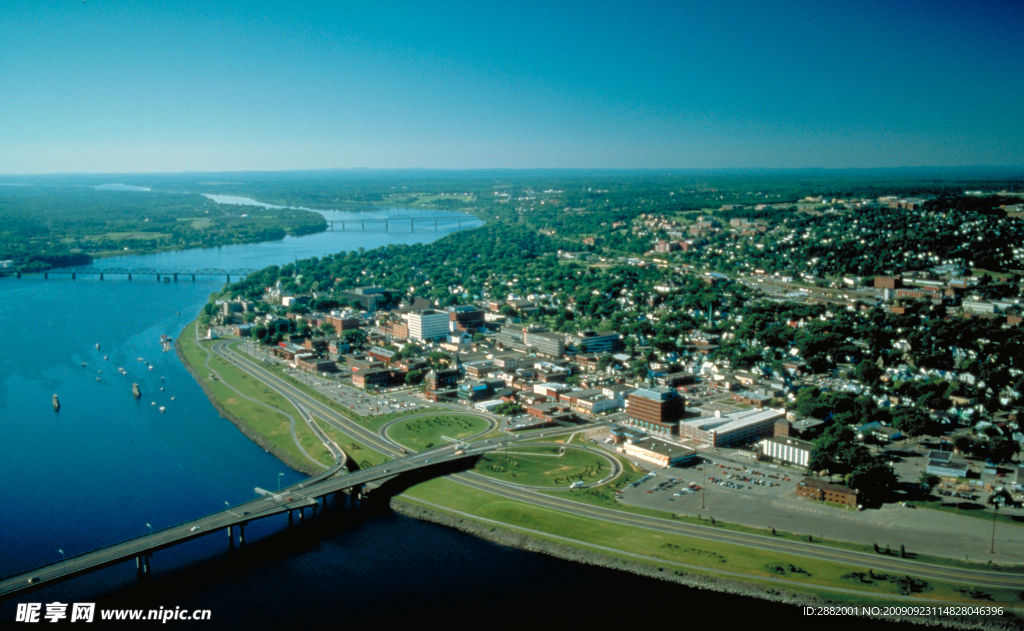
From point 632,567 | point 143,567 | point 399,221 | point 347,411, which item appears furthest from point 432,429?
point 399,221

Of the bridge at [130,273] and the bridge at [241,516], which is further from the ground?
the bridge at [130,273]

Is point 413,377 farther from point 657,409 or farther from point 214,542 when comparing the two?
point 214,542

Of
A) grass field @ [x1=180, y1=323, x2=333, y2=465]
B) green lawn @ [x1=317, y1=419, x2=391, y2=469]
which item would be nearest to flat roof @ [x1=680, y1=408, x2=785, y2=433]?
green lawn @ [x1=317, y1=419, x2=391, y2=469]

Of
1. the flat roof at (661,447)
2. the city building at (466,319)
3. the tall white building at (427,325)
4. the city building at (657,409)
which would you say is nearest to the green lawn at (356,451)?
the flat roof at (661,447)

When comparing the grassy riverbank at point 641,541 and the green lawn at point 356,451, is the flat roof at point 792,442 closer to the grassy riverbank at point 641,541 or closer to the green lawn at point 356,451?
the grassy riverbank at point 641,541

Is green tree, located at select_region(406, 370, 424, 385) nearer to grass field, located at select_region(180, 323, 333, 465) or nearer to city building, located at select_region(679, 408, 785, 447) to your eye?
grass field, located at select_region(180, 323, 333, 465)
